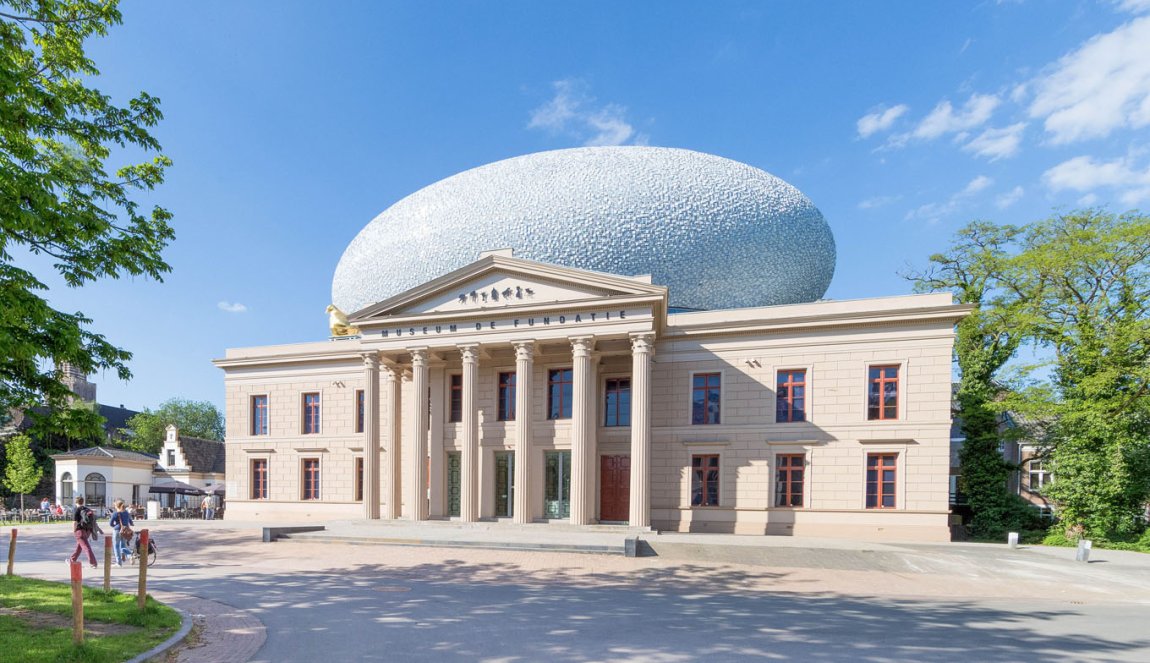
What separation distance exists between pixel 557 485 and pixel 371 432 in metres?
8.73

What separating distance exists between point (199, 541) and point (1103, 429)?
34.8 metres

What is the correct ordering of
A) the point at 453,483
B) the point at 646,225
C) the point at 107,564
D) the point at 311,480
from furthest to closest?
the point at 311,480, the point at 646,225, the point at 453,483, the point at 107,564

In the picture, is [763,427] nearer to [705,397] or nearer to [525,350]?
[705,397]

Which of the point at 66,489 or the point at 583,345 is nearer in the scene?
the point at 583,345

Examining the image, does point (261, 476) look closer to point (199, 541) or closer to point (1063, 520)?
point (199, 541)

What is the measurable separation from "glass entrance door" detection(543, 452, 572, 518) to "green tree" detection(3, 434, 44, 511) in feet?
120

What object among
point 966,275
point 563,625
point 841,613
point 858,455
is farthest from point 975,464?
point 563,625

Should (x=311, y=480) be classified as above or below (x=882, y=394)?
below

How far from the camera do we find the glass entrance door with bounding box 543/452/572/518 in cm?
2939

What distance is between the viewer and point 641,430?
2634cm

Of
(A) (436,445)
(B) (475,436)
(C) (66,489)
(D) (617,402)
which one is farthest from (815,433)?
(C) (66,489)

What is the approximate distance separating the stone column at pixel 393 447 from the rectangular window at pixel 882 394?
66.6 feet

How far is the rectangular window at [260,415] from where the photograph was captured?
3669 centimetres

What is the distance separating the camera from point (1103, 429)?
25594 mm
